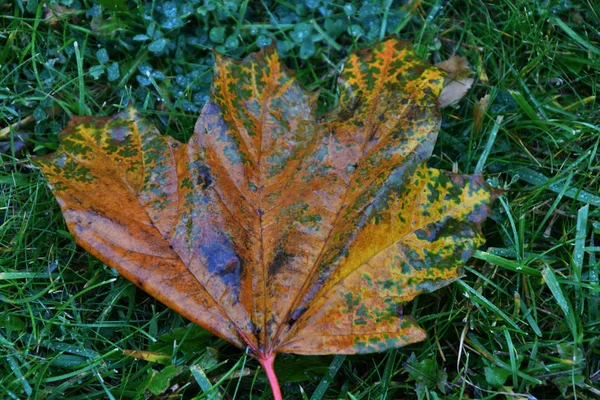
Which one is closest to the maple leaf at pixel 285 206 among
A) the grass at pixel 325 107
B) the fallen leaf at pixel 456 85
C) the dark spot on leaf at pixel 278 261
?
the dark spot on leaf at pixel 278 261

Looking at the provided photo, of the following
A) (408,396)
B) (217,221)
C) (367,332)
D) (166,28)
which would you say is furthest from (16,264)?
(408,396)

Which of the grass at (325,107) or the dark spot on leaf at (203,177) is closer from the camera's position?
the dark spot on leaf at (203,177)

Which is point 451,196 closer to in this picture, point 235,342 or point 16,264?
point 235,342

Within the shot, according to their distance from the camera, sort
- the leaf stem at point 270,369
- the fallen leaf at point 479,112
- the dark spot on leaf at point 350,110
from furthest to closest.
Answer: the fallen leaf at point 479,112 < the dark spot on leaf at point 350,110 < the leaf stem at point 270,369

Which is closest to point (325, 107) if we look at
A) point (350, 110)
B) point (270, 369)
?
point (350, 110)

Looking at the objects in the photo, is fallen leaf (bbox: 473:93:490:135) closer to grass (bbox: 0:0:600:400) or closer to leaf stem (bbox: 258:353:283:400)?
grass (bbox: 0:0:600:400)

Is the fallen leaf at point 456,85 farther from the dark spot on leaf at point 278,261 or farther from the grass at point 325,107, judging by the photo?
the dark spot on leaf at point 278,261
